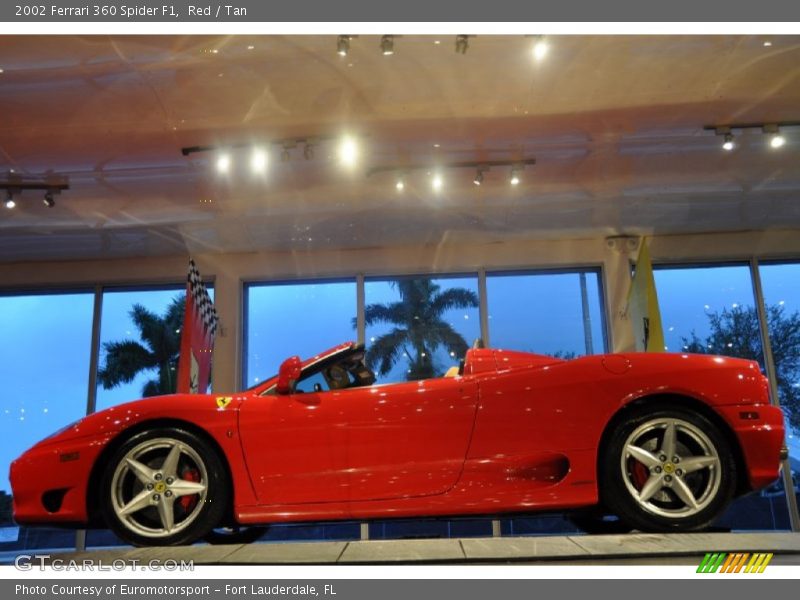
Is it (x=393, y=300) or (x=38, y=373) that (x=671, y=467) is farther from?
(x=38, y=373)

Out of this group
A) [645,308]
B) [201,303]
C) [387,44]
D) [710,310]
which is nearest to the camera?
[387,44]

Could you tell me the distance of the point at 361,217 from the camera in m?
7.73

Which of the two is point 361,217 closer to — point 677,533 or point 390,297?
point 390,297

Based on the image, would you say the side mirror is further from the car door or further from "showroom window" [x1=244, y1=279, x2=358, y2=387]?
"showroom window" [x1=244, y1=279, x2=358, y2=387]

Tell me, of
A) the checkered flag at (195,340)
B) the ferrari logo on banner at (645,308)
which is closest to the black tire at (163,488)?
the checkered flag at (195,340)

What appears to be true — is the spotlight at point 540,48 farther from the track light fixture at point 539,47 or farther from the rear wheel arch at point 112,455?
the rear wheel arch at point 112,455

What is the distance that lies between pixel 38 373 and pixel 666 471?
808 cm

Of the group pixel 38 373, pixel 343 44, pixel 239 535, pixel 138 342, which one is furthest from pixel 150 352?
pixel 343 44

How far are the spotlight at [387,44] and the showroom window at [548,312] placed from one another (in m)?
4.52

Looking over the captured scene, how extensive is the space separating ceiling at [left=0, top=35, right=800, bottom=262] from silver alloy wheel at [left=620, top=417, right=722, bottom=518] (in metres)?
2.78

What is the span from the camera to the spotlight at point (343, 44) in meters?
4.53

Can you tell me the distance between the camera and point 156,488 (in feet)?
11.0

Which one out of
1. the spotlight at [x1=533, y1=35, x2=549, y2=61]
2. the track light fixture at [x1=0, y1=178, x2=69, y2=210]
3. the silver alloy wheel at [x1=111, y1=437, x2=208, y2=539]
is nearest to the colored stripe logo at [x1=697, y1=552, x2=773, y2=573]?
the silver alloy wheel at [x1=111, y1=437, x2=208, y2=539]

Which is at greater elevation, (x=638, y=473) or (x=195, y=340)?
(x=195, y=340)
